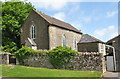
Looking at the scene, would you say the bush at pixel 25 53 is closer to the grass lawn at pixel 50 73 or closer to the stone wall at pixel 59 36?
the grass lawn at pixel 50 73

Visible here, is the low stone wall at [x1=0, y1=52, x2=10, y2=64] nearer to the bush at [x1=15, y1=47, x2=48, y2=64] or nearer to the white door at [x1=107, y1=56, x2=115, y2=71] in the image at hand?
the bush at [x1=15, y1=47, x2=48, y2=64]

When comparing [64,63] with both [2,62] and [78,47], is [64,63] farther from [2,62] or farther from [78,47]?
[78,47]

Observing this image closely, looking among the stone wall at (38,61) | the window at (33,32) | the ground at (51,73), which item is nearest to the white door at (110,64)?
the ground at (51,73)

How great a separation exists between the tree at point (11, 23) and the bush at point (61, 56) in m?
17.7

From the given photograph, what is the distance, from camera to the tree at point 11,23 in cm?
3806

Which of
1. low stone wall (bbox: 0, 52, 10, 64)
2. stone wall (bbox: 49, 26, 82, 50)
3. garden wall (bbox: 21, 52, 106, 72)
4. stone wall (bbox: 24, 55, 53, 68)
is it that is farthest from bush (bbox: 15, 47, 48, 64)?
stone wall (bbox: 49, 26, 82, 50)

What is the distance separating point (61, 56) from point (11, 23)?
21.3 m

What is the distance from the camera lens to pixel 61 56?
22.1 m

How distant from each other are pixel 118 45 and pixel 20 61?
16000 millimetres

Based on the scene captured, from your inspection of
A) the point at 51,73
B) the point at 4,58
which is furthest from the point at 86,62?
the point at 4,58

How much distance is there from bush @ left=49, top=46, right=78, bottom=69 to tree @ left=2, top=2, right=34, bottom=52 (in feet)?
57.9

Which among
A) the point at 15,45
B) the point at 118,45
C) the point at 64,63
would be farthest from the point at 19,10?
the point at 118,45

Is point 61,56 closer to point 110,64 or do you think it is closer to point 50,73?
point 50,73

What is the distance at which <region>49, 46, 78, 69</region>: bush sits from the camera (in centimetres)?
2164
